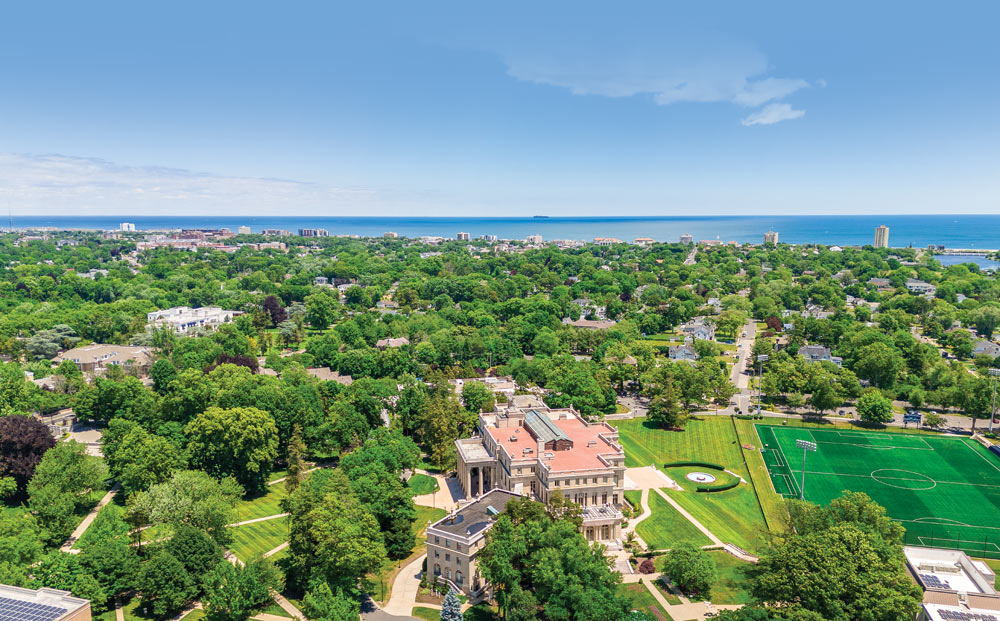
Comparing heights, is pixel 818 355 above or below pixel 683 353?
above

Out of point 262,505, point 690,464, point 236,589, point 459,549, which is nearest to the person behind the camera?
point 236,589

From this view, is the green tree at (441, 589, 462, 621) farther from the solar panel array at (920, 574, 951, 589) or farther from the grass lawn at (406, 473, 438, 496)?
the solar panel array at (920, 574, 951, 589)

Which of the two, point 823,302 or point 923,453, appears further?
point 823,302

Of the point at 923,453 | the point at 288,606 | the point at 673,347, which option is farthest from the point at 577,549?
the point at 673,347

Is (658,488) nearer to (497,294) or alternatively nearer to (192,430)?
(192,430)

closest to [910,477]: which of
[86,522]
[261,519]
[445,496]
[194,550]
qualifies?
[445,496]

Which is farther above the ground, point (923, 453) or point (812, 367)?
point (812, 367)

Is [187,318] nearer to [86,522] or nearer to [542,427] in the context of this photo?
[86,522]
